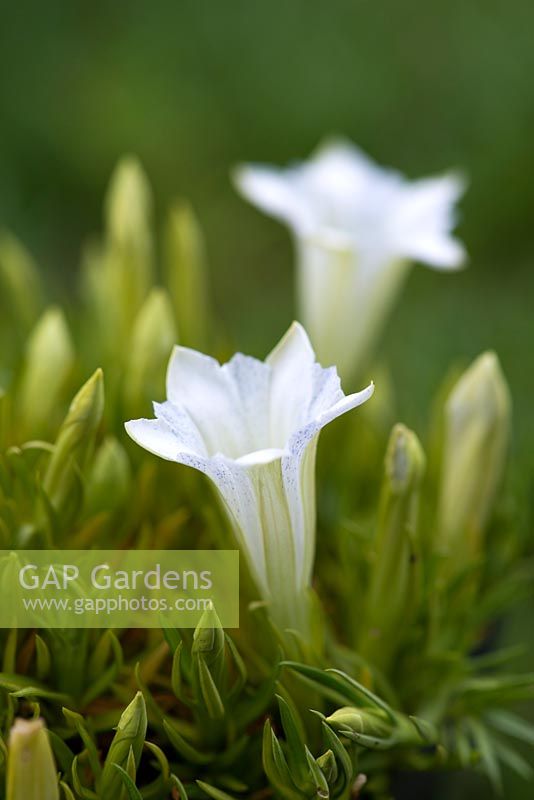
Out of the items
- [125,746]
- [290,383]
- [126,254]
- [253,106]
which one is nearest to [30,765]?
[125,746]

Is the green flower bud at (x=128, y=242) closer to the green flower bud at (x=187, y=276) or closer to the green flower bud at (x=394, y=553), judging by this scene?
the green flower bud at (x=187, y=276)

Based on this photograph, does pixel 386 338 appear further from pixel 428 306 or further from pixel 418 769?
pixel 418 769

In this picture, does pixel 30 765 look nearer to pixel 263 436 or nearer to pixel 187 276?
pixel 263 436

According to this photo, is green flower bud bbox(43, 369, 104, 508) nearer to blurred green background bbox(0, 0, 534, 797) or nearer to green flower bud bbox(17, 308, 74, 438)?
green flower bud bbox(17, 308, 74, 438)

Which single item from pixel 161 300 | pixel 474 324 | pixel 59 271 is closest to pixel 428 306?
pixel 474 324

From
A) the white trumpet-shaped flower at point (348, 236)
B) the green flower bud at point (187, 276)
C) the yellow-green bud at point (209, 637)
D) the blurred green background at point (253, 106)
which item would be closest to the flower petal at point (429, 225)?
the white trumpet-shaped flower at point (348, 236)

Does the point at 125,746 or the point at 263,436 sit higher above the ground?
the point at 263,436
